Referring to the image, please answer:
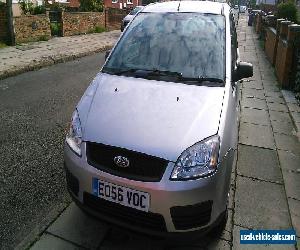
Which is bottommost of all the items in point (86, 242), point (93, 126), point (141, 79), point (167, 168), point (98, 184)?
point (86, 242)

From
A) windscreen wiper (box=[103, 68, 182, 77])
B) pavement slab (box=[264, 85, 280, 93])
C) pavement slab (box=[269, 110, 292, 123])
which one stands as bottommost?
pavement slab (box=[269, 110, 292, 123])

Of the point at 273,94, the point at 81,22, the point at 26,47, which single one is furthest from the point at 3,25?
the point at 273,94

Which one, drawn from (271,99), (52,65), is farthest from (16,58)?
(271,99)

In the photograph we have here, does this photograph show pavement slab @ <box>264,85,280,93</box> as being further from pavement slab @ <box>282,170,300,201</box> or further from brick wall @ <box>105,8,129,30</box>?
brick wall @ <box>105,8,129,30</box>

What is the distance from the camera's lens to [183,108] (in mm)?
2902

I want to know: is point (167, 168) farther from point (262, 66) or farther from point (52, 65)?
point (262, 66)

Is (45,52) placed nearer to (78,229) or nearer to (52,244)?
(78,229)

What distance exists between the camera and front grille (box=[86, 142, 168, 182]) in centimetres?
248

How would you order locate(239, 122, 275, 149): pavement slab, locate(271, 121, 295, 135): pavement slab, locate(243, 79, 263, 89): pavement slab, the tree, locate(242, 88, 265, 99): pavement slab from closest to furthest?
locate(239, 122, 275, 149): pavement slab < locate(271, 121, 295, 135): pavement slab < locate(242, 88, 265, 99): pavement slab < locate(243, 79, 263, 89): pavement slab < the tree

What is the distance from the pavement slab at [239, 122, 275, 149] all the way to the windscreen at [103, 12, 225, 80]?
2.19 metres

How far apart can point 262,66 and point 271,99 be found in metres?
4.65

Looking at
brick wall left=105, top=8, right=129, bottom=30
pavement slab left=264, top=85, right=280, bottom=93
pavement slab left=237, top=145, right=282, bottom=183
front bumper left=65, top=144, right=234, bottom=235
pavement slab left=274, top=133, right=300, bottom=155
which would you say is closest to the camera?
front bumper left=65, top=144, right=234, bottom=235

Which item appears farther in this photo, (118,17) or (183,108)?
(118,17)

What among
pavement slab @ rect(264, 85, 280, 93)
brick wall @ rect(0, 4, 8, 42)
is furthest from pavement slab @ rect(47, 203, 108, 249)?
brick wall @ rect(0, 4, 8, 42)
